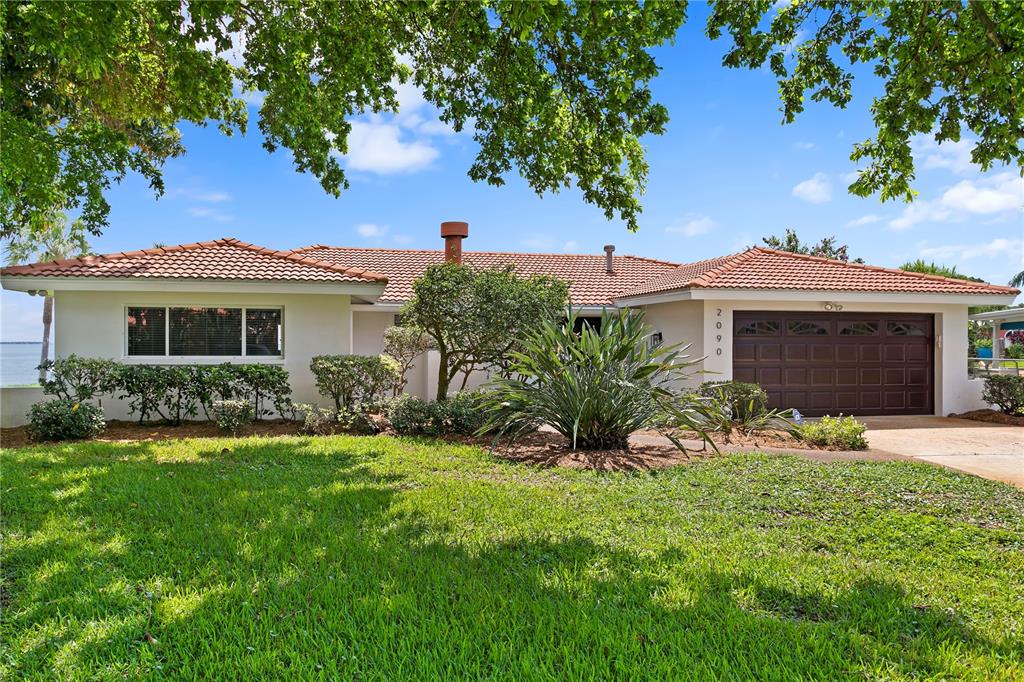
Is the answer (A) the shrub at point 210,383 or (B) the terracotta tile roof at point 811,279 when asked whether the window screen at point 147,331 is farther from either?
(B) the terracotta tile roof at point 811,279

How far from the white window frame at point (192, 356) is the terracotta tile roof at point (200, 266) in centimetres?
89

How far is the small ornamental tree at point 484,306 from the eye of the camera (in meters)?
11.3

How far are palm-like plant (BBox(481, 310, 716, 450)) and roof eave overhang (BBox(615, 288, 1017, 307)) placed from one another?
5.57 metres

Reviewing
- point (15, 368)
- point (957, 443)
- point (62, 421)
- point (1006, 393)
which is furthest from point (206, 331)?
point (1006, 393)

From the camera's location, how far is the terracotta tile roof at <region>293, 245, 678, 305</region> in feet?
64.1

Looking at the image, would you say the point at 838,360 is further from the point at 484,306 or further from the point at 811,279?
the point at 484,306

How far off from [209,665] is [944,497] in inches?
305

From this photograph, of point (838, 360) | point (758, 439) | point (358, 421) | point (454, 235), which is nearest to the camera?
point (758, 439)

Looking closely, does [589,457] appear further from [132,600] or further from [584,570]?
[132,600]

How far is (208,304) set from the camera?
13641 mm

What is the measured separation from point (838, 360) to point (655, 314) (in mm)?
5112

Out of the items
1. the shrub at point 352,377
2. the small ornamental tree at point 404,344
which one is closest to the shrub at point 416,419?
the shrub at point 352,377

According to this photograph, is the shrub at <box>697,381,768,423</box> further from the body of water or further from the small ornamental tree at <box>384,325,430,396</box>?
the body of water

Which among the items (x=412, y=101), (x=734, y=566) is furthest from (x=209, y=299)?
(x=734, y=566)
